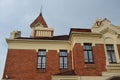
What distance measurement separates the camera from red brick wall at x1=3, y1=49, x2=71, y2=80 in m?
16.0

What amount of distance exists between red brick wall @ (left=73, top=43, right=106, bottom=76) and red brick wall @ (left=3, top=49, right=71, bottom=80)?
6.31 ft

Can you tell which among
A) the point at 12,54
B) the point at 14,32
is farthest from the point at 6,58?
the point at 14,32

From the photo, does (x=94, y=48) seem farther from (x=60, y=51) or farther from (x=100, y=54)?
(x=60, y=51)

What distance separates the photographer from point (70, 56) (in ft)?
57.3

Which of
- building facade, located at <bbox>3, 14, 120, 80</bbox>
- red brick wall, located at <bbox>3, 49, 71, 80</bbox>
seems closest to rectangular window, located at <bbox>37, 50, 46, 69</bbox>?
building facade, located at <bbox>3, 14, 120, 80</bbox>

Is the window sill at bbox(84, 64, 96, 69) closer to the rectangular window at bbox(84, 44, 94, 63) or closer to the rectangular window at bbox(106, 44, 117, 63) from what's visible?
the rectangular window at bbox(84, 44, 94, 63)

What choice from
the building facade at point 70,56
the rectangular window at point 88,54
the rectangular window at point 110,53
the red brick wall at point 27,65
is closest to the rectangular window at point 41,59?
the building facade at point 70,56

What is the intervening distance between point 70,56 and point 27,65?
427 centimetres

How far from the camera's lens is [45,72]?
1633cm

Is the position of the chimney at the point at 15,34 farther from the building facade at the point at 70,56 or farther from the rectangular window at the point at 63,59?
the rectangular window at the point at 63,59

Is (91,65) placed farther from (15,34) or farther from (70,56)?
(15,34)

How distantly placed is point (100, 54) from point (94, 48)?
2.56 ft

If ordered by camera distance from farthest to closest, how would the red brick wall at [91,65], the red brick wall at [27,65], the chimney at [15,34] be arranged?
the chimney at [15,34] → the red brick wall at [27,65] → the red brick wall at [91,65]

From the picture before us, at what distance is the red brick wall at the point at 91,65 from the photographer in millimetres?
14877
